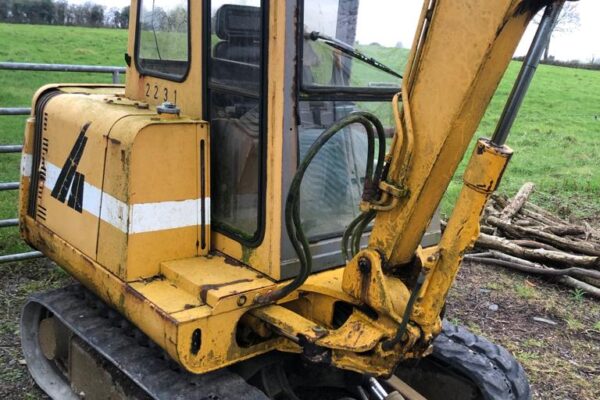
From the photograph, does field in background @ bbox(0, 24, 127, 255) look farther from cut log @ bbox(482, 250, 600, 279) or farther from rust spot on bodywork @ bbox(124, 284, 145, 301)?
rust spot on bodywork @ bbox(124, 284, 145, 301)

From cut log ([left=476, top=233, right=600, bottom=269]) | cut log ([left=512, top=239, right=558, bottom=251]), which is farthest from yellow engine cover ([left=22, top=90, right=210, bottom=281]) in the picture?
cut log ([left=512, top=239, right=558, bottom=251])

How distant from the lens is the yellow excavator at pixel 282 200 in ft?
8.50

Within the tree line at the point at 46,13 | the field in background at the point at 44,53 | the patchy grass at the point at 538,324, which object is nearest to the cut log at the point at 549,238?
the patchy grass at the point at 538,324

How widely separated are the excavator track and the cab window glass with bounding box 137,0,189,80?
4.43ft

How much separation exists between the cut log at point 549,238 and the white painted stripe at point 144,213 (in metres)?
4.64

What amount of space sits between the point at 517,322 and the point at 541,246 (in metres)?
1.62

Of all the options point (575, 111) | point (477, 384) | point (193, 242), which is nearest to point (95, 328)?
point (193, 242)

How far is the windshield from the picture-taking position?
294 cm

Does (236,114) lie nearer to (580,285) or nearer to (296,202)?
(296,202)

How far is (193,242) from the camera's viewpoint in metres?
3.25

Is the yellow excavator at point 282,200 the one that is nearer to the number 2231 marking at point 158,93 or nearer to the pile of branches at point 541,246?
the number 2231 marking at point 158,93

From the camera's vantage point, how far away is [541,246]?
680cm

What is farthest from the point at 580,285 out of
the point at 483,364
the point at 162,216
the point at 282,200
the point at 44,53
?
the point at 44,53

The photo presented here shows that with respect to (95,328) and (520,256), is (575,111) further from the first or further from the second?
(95,328)
